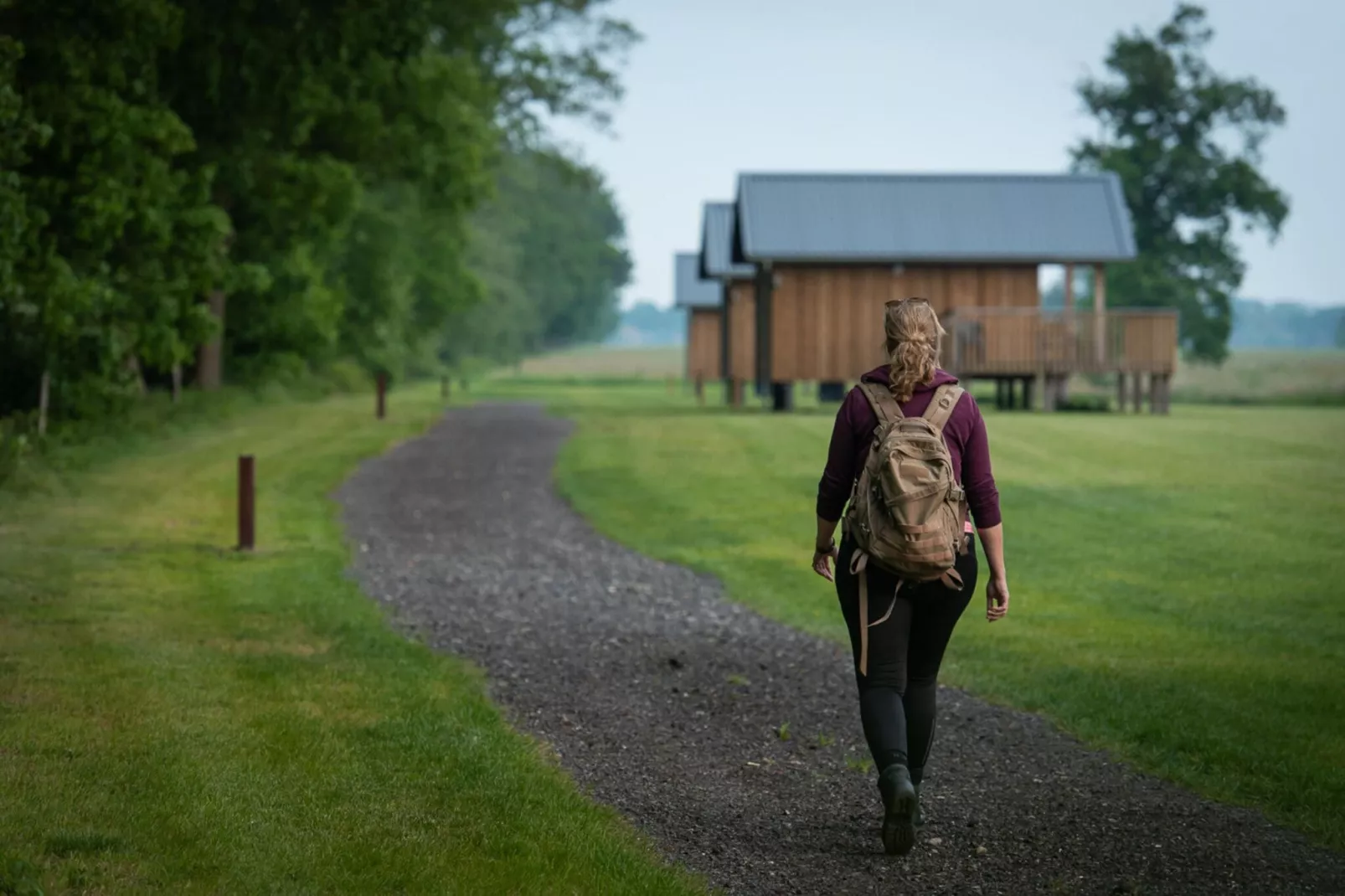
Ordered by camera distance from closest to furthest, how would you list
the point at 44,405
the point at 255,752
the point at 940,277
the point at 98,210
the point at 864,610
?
the point at 864,610
the point at 255,752
the point at 98,210
the point at 44,405
the point at 940,277

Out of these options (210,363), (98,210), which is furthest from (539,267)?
(98,210)

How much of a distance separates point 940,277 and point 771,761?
31.4 metres

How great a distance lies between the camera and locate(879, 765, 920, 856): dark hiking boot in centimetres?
642

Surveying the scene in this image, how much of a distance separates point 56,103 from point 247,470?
320 inches

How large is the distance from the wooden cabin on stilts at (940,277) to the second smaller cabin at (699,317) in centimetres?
1543

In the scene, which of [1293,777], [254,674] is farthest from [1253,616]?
[254,674]

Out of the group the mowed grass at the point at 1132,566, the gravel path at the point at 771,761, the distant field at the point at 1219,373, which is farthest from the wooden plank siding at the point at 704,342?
the gravel path at the point at 771,761

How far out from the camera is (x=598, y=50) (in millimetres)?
50031

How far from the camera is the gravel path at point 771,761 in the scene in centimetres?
654

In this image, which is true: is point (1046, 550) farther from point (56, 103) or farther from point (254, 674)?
point (56, 103)

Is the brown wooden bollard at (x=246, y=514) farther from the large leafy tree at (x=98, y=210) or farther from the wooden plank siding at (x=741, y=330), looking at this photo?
the wooden plank siding at (x=741, y=330)

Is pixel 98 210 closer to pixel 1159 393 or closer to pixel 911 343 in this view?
pixel 911 343

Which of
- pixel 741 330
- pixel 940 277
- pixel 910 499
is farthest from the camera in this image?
pixel 741 330

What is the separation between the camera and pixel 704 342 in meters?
58.4
